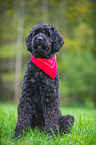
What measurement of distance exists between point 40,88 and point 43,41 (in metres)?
0.81

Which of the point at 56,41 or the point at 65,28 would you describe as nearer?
the point at 56,41

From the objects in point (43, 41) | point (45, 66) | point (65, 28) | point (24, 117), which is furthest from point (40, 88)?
point (65, 28)

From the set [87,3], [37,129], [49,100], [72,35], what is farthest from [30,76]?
[72,35]

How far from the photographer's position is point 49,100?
9.56ft

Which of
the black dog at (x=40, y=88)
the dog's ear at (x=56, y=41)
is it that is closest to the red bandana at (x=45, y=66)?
the black dog at (x=40, y=88)

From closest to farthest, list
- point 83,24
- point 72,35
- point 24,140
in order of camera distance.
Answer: point 24,140
point 83,24
point 72,35

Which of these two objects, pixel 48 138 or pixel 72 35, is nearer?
pixel 48 138

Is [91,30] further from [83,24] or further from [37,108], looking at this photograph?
[37,108]

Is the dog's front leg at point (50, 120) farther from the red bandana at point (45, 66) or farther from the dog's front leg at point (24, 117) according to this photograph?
the red bandana at point (45, 66)

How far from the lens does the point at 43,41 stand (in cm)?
277

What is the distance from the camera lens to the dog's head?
2789mm

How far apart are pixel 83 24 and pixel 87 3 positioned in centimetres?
Answer: 313

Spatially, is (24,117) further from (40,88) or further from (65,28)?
(65,28)

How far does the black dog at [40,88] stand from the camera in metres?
2.87
